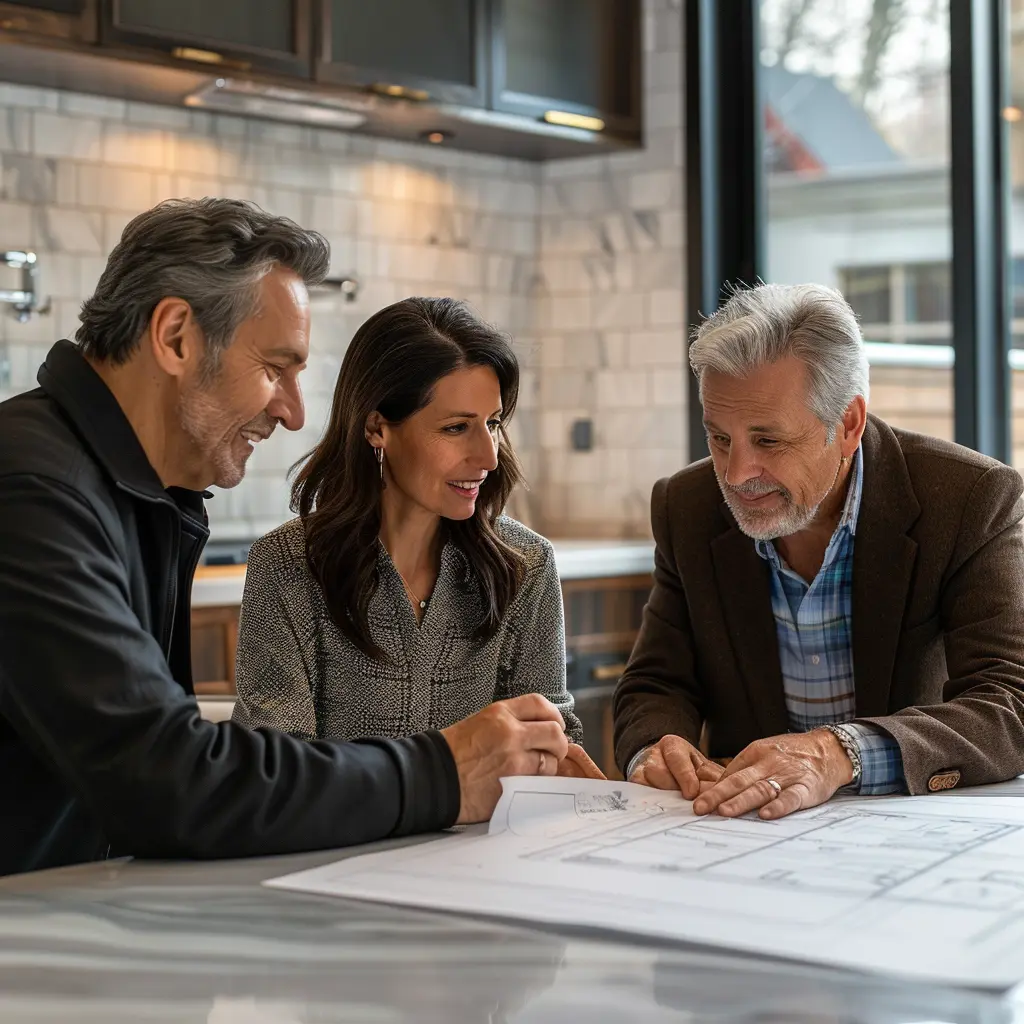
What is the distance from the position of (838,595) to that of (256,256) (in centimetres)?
103

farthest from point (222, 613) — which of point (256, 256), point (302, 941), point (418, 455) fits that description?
point (302, 941)

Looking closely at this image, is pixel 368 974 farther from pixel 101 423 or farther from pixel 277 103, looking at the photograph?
pixel 277 103

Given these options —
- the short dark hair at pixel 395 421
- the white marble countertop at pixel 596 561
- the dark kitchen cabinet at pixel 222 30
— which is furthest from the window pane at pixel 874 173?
the short dark hair at pixel 395 421

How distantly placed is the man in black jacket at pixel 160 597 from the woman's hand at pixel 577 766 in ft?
0.45

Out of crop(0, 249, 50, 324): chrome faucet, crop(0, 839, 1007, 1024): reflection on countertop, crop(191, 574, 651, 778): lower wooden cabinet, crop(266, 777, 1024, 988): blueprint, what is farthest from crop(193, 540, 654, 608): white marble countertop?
crop(0, 839, 1007, 1024): reflection on countertop

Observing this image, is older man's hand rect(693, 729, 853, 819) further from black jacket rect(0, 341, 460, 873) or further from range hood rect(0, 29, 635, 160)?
range hood rect(0, 29, 635, 160)

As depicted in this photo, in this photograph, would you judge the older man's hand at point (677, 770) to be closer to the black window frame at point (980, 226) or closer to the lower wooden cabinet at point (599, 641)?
the lower wooden cabinet at point (599, 641)

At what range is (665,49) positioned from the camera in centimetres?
476

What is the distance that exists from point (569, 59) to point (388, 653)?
9.93 feet

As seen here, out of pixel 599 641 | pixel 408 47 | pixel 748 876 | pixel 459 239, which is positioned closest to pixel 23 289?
pixel 408 47

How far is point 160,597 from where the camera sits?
5.33 feet

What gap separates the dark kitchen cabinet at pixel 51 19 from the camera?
11.1 feet

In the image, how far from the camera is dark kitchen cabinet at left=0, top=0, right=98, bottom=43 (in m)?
3.40

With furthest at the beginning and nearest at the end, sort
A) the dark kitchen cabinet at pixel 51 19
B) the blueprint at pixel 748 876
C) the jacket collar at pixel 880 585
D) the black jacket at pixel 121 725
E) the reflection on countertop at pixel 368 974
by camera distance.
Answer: the dark kitchen cabinet at pixel 51 19
the jacket collar at pixel 880 585
the black jacket at pixel 121 725
the blueprint at pixel 748 876
the reflection on countertop at pixel 368 974
